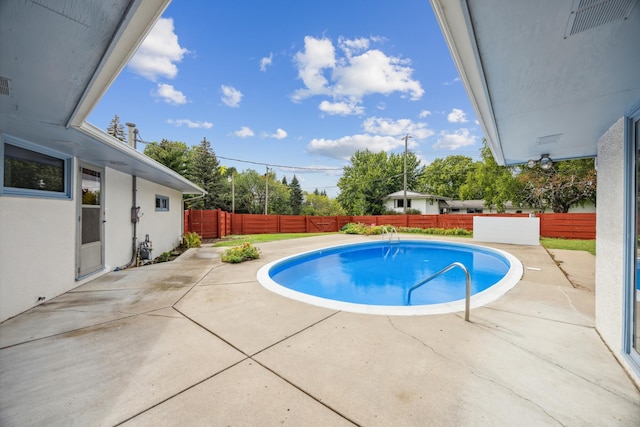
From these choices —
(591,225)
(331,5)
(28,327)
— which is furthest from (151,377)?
(591,225)

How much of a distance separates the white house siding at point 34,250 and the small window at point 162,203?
4.50 meters

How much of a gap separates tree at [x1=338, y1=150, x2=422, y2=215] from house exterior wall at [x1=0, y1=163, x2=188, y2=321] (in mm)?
24726

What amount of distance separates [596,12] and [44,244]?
20.8ft

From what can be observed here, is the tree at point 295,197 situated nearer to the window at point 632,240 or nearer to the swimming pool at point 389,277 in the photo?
the swimming pool at point 389,277

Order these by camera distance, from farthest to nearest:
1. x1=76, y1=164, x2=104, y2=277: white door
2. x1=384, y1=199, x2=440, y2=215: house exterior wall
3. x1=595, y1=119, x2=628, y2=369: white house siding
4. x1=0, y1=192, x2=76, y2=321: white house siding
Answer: x1=384, y1=199, x2=440, y2=215: house exterior wall
x1=76, y1=164, x2=104, y2=277: white door
x1=0, y1=192, x2=76, y2=321: white house siding
x1=595, y1=119, x2=628, y2=369: white house siding

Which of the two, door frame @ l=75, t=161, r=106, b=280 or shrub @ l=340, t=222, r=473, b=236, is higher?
door frame @ l=75, t=161, r=106, b=280

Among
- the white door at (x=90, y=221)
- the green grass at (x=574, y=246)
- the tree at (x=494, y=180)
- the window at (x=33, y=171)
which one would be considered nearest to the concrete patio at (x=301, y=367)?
the white door at (x=90, y=221)

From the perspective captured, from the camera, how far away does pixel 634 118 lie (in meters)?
2.23

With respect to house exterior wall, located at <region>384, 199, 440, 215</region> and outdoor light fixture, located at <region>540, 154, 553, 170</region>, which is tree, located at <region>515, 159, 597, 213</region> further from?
outdoor light fixture, located at <region>540, 154, 553, 170</region>

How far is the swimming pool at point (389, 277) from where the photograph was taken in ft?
13.0

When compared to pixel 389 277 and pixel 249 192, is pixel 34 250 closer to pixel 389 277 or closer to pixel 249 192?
pixel 389 277

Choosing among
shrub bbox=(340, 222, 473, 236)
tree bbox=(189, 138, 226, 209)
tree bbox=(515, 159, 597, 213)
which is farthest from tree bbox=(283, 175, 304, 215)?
tree bbox=(515, 159, 597, 213)

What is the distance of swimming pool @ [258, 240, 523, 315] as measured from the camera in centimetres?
395

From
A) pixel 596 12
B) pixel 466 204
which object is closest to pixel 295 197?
pixel 466 204
